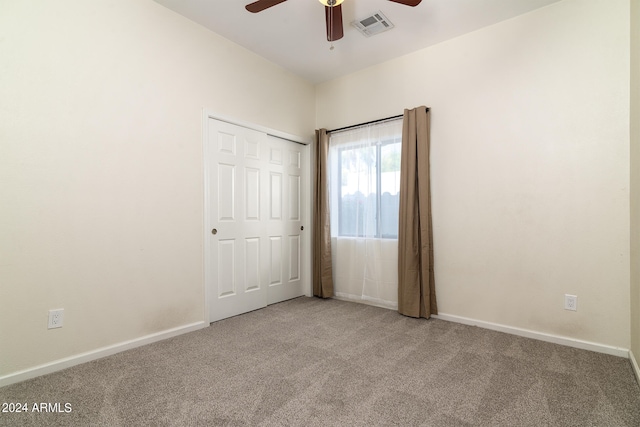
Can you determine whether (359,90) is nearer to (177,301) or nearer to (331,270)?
(331,270)

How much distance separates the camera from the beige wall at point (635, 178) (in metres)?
2.02

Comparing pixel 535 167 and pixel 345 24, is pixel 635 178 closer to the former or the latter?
pixel 535 167

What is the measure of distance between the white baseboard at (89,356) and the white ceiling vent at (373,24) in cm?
307

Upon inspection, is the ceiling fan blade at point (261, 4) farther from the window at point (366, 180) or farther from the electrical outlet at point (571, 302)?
the electrical outlet at point (571, 302)

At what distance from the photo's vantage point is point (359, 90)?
3777mm

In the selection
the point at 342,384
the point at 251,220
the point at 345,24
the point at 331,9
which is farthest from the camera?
the point at 251,220

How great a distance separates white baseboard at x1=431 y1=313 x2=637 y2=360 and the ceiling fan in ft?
8.71

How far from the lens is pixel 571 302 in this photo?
2.49 metres

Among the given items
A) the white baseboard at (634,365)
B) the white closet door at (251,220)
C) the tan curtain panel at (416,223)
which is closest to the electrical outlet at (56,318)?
the white closet door at (251,220)

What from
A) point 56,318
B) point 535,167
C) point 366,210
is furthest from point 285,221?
point 535,167

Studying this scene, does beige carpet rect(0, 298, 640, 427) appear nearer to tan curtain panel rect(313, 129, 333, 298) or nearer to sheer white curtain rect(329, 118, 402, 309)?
sheer white curtain rect(329, 118, 402, 309)

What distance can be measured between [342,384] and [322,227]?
7.16 feet

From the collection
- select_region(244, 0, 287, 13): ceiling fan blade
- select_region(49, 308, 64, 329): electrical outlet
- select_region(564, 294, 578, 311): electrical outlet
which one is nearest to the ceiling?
select_region(244, 0, 287, 13): ceiling fan blade

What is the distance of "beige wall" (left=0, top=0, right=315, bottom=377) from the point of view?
1958 mm
